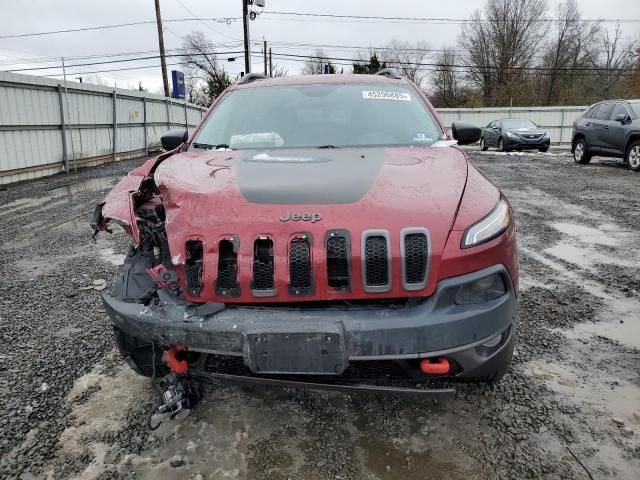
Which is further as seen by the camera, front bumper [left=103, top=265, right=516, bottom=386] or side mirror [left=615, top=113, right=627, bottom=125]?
side mirror [left=615, top=113, right=627, bottom=125]

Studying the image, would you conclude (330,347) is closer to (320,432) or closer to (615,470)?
(320,432)

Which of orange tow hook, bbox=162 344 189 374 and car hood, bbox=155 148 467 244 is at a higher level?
car hood, bbox=155 148 467 244

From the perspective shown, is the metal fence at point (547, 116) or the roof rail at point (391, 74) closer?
the roof rail at point (391, 74)

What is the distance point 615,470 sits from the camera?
1920 mm

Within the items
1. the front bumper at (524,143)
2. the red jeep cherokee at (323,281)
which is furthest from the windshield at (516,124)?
the red jeep cherokee at (323,281)

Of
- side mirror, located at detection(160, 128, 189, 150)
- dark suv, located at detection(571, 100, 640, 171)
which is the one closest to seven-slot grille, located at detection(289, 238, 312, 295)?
side mirror, located at detection(160, 128, 189, 150)

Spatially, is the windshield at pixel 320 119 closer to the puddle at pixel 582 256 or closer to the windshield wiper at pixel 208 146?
the windshield wiper at pixel 208 146

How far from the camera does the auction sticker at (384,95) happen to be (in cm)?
347

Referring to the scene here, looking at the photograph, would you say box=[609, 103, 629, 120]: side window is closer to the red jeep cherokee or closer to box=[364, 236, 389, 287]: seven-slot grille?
the red jeep cherokee

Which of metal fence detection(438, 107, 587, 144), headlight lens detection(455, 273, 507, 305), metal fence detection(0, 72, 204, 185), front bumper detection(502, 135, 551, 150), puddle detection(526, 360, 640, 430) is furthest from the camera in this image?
metal fence detection(438, 107, 587, 144)

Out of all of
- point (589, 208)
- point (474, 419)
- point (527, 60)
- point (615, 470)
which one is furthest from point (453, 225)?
point (527, 60)

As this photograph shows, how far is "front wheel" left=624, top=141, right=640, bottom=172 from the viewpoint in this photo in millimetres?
11148

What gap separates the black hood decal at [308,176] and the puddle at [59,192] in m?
6.43

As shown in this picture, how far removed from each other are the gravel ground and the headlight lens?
675mm
